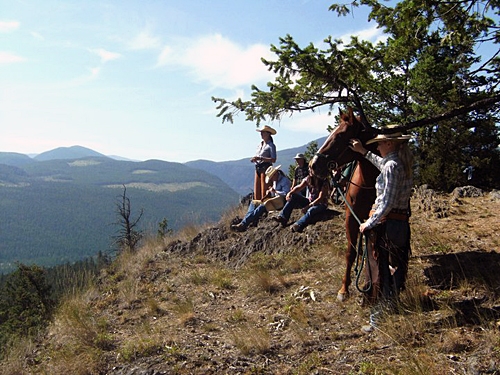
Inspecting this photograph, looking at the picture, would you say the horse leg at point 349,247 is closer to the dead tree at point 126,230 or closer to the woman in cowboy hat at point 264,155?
the woman in cowboy hat at point 264,155

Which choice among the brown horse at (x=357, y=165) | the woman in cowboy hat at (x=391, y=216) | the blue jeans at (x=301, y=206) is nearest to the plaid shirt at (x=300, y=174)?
the blue jeans at (x=301, y=206)

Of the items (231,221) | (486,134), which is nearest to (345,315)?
(231,221)

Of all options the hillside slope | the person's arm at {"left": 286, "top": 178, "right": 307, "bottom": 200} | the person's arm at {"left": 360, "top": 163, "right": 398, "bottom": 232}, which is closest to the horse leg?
the hillside slope

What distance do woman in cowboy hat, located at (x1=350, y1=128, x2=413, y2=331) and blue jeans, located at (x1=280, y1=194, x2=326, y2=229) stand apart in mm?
3989

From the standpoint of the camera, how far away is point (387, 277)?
4145 millimetres

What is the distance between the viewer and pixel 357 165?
198 inches

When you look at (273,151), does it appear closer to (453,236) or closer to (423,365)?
(453,236)

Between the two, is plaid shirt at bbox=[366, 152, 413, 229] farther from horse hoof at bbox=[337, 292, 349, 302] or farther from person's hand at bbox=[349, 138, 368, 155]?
horse hoof at bbox=[337, 292, 349, 302]

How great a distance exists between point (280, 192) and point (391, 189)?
17.3 ft

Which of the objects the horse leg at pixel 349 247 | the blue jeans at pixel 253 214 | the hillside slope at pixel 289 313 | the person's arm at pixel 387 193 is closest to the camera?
the hillside slope at pixel 289 313

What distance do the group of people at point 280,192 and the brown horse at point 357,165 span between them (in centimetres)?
319

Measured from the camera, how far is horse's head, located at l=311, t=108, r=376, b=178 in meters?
4.78

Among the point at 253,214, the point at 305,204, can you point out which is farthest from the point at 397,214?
the point at 253,214

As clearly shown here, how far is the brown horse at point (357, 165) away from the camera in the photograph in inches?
187
